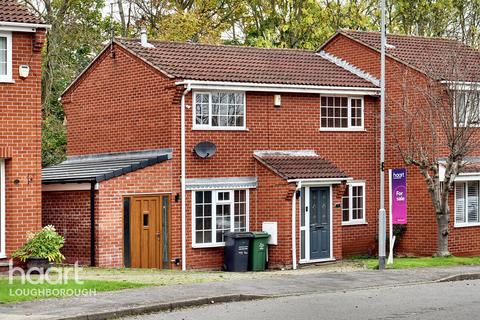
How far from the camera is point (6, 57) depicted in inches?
957

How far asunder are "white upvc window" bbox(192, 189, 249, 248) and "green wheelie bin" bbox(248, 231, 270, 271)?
3.18 feet

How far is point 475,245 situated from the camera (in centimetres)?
3297

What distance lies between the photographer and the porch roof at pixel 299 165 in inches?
1157

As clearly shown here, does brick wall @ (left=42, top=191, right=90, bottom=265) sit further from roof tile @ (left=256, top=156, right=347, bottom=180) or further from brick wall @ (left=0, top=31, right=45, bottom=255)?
roof tile @ (left=256, top=156, right=347, bottom=180)

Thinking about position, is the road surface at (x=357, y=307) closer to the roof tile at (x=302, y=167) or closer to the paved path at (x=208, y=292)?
the paved path at (x=208, y=292)

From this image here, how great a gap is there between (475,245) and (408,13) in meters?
18.5

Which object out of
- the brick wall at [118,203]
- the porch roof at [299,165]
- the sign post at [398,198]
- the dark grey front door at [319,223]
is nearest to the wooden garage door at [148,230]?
the brick wall at [118,203]

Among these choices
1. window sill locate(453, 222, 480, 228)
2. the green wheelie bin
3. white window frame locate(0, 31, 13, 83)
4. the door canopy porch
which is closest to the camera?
white window frame locate(0, 31, 13, 83)

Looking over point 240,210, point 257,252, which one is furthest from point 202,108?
point 257,252

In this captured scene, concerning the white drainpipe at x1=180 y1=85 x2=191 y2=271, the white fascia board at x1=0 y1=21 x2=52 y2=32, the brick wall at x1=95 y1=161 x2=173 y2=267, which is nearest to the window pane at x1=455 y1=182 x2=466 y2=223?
the white drainpipe at x1=180 y1=85 x2=191 y2=271

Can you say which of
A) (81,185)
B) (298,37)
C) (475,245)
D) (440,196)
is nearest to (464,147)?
(440,196)

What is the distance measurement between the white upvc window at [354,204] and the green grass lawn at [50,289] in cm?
1239

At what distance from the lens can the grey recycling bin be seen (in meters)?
28.5

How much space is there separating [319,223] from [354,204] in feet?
10.3
